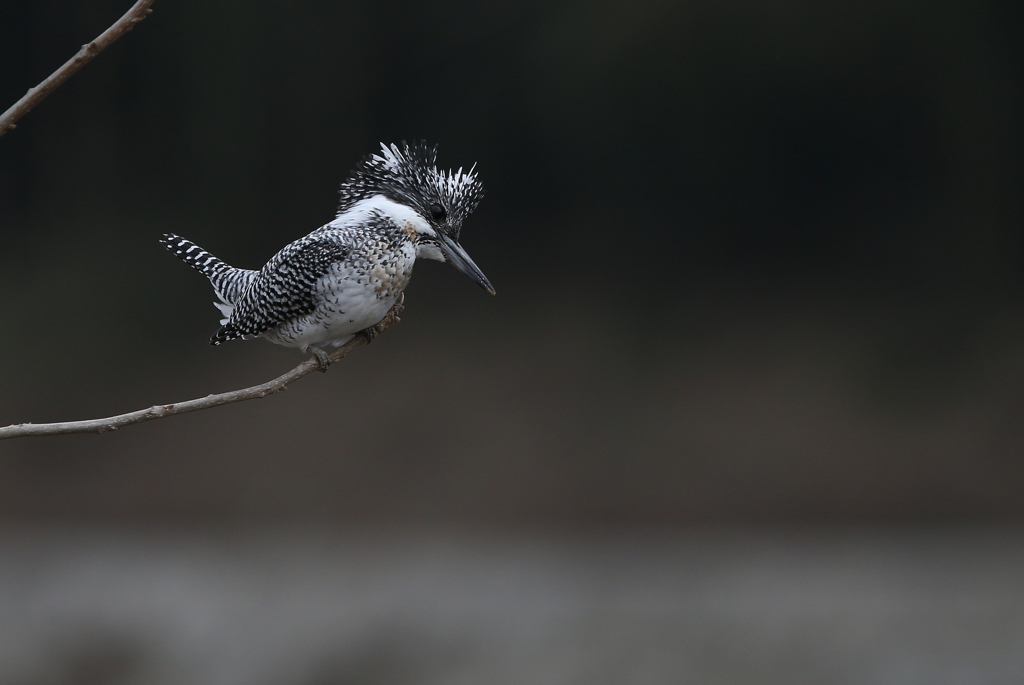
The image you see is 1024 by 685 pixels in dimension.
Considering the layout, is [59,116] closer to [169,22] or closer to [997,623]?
[169,22]

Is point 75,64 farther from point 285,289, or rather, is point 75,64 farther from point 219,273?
point 219,273

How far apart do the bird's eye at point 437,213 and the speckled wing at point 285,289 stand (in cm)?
11

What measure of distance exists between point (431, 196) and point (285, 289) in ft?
0.72

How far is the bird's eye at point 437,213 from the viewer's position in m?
1.28

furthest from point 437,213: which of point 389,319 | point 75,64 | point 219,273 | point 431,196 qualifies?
point 75,64

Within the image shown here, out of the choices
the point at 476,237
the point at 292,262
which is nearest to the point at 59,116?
the point at 476,237

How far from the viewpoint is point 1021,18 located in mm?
2609

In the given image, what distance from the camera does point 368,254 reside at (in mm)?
1274

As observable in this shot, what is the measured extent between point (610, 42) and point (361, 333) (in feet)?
4.66

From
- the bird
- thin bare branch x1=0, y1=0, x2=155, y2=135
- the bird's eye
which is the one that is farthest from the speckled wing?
thin bare branch x1=0, y1=0, x2=155, y2=135

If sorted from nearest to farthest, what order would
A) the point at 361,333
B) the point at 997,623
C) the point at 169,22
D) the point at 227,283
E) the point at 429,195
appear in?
the point at 429,195
the point at 361,333
the point at 227,283
the point at 169,22
the point at 997,623

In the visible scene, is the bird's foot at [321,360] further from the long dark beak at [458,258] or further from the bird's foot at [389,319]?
the long dark beak at [458,258]

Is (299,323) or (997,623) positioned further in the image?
(997,623)

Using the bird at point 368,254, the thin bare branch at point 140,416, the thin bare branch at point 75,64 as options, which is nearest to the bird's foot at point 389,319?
the bird at point 368,254
